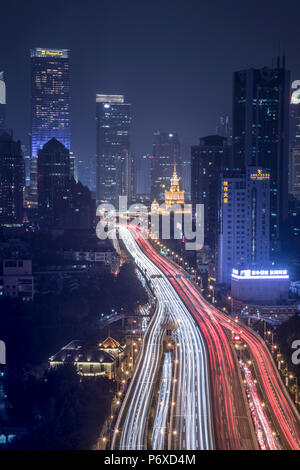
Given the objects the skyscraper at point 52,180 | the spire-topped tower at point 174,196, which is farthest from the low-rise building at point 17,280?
the spire-topped tower at point 174,196

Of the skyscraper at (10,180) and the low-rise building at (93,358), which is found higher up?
the skyscraper at (10,180)

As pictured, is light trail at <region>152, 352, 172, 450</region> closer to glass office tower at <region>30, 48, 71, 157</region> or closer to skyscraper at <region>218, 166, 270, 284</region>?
skyscraper at <region>218, 166, 270, 284</region>

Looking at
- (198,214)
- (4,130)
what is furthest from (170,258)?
(4,130)

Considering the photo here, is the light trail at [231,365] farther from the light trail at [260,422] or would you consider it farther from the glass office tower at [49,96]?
the glass office tower at [49,96]

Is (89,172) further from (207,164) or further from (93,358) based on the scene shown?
(93,358)

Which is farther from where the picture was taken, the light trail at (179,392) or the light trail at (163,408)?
the light trail at (179,392)

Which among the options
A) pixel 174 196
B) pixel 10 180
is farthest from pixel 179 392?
pixel 174 196
